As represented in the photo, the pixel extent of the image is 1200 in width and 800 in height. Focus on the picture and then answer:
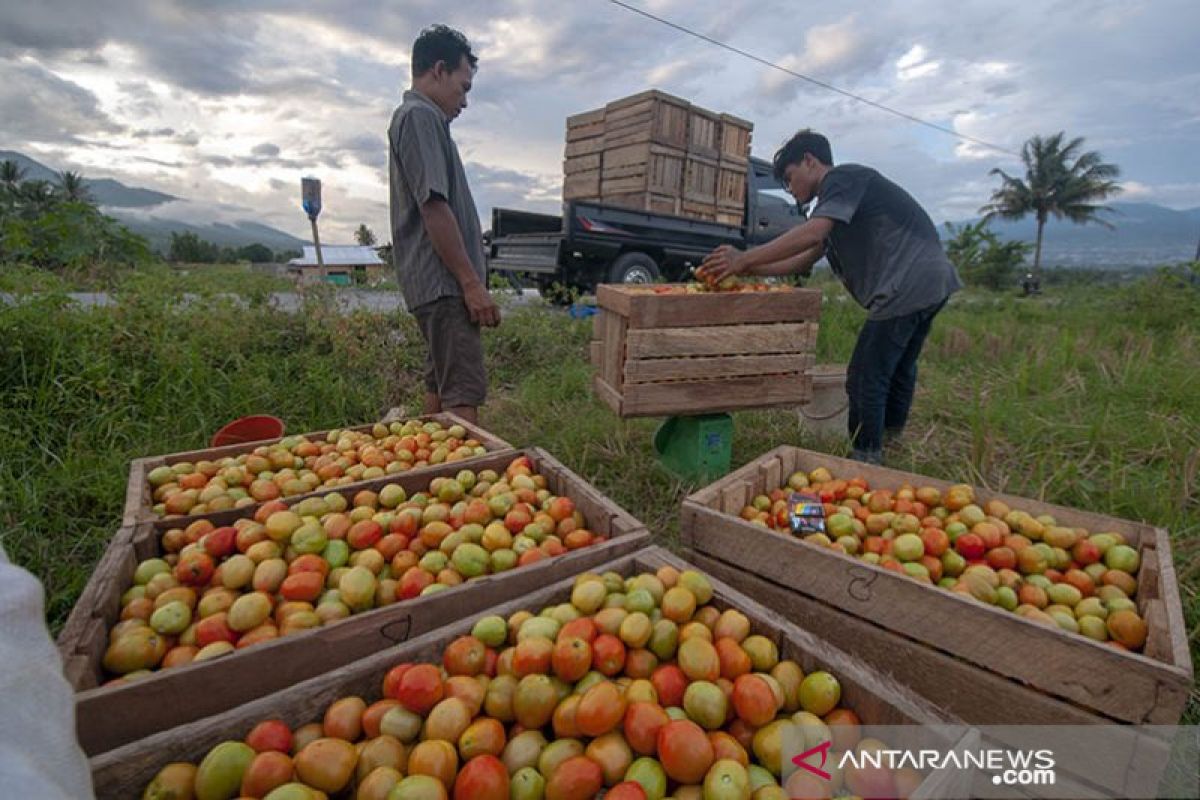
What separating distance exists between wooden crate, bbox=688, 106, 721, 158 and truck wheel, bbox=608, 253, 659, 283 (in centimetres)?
233

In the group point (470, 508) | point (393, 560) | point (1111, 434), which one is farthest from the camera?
point (1111, 434)

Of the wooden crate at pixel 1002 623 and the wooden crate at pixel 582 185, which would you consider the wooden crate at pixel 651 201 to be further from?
the wooden crate at pixel 1002 623

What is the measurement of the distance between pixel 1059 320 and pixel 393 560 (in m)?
10.6

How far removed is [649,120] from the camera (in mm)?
8828

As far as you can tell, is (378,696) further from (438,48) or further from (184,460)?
(438,48)

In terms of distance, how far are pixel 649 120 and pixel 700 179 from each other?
136 cm

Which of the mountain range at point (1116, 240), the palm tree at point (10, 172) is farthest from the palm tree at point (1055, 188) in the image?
the palm tree at point (10, 172)

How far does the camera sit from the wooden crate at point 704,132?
9.39 m

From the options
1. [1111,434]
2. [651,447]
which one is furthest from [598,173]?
[1111,434]

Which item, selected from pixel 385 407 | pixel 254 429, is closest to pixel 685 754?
pixel 254 429

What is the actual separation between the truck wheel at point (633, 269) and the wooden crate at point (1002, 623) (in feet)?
20.0

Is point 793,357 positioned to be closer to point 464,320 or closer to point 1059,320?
point 464,320

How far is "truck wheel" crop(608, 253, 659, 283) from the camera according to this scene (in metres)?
8.10

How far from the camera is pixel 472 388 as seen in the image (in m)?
3.24
